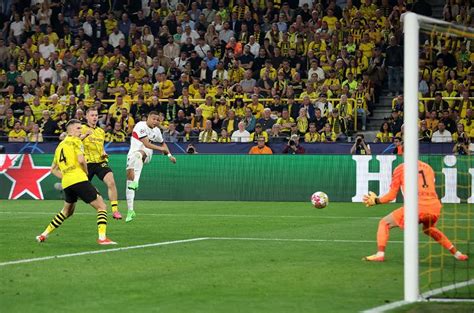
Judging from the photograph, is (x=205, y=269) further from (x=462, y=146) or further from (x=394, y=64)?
(x=394, y=64)

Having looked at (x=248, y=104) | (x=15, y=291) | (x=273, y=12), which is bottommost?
(x=15, y=291)

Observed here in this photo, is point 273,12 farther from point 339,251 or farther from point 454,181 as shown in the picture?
point 339,251

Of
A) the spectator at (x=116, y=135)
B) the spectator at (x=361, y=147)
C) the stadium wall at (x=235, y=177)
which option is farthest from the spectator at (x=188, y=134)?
the spectator at (x=361, y=147)

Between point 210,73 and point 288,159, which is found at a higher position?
point 210,73

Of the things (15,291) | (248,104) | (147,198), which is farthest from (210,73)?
(15,291)

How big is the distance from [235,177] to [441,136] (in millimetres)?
6168

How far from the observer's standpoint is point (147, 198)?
99.9ft

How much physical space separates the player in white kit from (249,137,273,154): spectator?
627cm

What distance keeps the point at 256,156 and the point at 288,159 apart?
0.95 meters

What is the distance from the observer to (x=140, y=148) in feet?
76.4

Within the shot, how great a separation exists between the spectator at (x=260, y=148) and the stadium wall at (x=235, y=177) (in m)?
0.38

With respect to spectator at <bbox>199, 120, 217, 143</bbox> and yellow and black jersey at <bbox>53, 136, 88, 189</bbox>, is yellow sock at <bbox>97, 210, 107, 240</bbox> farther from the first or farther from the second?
spectator at <bbox>199, 120, 217, 143</bbox>

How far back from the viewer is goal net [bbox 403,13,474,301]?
1021cm

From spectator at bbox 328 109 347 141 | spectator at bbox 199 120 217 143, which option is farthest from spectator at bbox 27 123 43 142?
spectator at bbox 328 109 347 141
